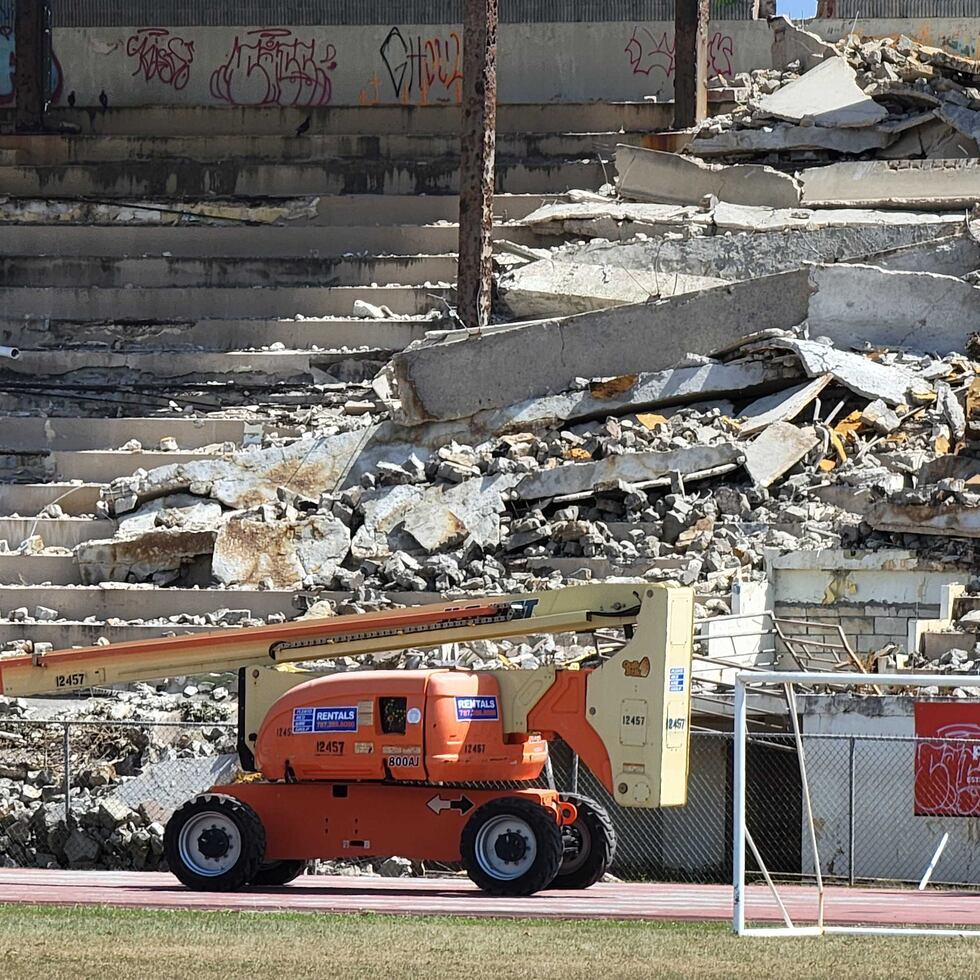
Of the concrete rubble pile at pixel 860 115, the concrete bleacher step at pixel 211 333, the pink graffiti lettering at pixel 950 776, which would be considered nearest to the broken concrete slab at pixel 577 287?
the concrete bleacher step at pixel 211 333

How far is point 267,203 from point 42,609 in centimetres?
1043

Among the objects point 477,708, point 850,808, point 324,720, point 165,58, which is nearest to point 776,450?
point 850,808

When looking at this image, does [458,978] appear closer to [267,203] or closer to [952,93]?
[267,203]

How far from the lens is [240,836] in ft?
39.6

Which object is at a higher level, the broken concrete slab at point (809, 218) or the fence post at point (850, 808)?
the broken concrete slab at point (809, 218)

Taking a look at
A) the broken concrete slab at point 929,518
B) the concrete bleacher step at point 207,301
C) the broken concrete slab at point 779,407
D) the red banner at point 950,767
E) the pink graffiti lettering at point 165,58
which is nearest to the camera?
the red banner at point 950,767

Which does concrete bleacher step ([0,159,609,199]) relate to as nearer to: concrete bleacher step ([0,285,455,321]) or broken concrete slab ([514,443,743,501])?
concrete bleacher step ([0,285,455,321])

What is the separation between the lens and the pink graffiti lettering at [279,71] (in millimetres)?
35500

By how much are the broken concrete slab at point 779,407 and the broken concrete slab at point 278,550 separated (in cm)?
474

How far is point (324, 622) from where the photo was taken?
40.9ft

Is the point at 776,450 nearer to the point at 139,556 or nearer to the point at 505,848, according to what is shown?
the point at 139,556

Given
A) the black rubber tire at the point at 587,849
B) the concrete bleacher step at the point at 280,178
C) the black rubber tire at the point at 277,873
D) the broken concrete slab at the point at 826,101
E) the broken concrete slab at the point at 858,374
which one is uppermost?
the broken concrete slab at the point at 826,101

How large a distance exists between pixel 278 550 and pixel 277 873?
871 centimetres

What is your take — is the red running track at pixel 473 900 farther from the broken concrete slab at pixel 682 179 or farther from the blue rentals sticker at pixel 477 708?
the broken concrete slab at pixel 682 179
